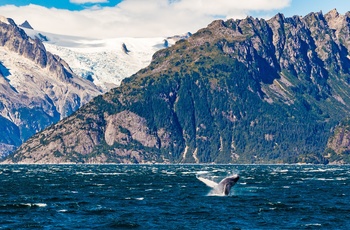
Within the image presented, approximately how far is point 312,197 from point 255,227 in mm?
65494

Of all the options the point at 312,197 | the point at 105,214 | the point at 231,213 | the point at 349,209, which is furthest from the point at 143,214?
the point at 312,197

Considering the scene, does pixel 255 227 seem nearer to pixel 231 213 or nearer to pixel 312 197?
pixel 231 213

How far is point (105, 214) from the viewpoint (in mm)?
141375

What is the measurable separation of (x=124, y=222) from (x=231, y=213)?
2377 cm

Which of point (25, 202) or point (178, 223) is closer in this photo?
point (178, 223)

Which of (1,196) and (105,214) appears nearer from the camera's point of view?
(105,214)

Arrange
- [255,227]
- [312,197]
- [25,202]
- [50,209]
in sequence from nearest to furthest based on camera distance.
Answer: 1. [255,227]
2. [50,209]
3. [25,202]
4. [312,197]

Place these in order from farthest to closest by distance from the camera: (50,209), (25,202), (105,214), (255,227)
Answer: (25,202) → (50,209) → (105,214) → (255,227)

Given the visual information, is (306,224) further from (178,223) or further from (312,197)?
(312,197)

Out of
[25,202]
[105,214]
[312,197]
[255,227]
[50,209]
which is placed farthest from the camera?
[312,197]

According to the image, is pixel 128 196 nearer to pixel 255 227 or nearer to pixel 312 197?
pixel 312 197

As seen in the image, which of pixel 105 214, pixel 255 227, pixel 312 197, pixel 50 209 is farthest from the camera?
pixel 312 197

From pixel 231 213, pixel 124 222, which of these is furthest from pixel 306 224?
pixel 124 222

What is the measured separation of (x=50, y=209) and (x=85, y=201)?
19286mm
